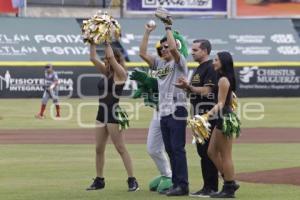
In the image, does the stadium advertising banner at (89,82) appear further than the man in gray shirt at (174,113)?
Yes

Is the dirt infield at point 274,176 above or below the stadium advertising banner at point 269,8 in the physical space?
below

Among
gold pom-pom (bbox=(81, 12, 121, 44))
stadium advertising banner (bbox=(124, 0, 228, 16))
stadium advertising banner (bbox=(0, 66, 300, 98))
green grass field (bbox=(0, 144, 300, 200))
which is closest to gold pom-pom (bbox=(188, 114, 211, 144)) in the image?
green grass field (bbox=(0, 144, 300, 200))

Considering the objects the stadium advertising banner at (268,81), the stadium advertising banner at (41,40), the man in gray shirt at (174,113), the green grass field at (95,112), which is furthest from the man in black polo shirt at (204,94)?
the stadium advertising banner at (268,81)

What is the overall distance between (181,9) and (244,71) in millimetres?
10124

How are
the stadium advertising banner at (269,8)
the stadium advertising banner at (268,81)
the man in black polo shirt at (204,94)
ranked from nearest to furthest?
the man in black polo shirt at (204,94)
the stadium advertising banner at (268,81)
the stadium advertising banner at (269,8)

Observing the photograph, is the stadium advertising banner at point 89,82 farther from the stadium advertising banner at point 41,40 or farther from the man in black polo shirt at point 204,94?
the man in black polo shirt at point 204,94

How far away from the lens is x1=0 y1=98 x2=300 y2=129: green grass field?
27.4 meters

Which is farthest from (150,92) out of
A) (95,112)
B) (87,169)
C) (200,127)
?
(95,112)

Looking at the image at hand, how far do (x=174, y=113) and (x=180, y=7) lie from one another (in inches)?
1554

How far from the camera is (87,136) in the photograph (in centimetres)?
2312

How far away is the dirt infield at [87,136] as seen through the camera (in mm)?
21484

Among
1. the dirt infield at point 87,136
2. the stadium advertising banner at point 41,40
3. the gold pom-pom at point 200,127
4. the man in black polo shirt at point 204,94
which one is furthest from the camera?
the stadium advertising banner at point 41,40

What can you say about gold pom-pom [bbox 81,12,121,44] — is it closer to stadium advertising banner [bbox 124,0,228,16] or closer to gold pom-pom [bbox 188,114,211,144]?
gold pom-pom [bbox 188,114,211,144]

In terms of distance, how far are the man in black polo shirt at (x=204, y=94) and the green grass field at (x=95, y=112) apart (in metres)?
14.1
